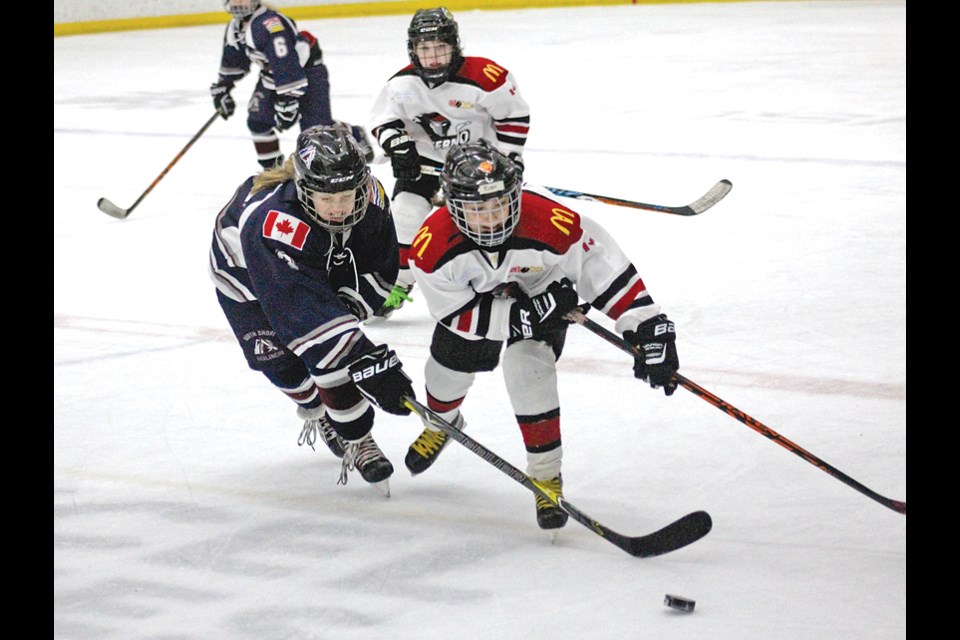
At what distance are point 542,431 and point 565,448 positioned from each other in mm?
448

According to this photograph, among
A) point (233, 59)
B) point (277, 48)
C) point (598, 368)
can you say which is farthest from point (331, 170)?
point (233, 59)

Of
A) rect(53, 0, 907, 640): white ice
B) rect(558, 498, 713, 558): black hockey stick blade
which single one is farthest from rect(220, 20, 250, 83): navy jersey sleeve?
rect(558, 498, 713, 558): black hockey stick blade

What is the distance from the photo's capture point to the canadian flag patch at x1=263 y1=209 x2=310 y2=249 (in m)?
2.39

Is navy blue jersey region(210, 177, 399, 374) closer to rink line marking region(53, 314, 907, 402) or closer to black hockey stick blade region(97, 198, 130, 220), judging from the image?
rink line marking region(53, 314, 907, 402)

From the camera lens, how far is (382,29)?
12016mm

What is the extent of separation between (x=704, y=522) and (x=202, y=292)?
2509 mm

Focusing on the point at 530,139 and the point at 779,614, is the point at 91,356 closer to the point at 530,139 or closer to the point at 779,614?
the point at 779,614

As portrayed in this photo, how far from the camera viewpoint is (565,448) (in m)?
2.85

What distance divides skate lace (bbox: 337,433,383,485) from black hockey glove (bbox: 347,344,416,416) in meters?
0.26

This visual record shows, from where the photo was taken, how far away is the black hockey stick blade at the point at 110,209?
5.43m

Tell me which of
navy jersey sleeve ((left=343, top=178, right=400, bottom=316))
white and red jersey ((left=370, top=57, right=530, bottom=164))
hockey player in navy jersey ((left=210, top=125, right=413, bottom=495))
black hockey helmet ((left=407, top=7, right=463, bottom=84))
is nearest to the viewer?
hockey player in navy jersey ((left=210, top=125, right=413, bottom=495))

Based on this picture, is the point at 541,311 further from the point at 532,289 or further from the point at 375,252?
the point at 375,252

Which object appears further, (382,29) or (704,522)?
(382,29)
